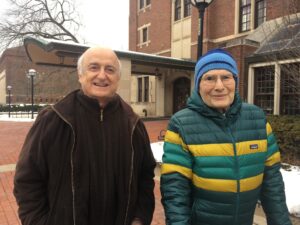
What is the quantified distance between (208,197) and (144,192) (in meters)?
0.45

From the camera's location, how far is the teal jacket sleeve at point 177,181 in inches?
77.0

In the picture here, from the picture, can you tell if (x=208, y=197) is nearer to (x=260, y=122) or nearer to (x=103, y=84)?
(x=260, y=122)

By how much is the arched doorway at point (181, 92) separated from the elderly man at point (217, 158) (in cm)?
2076

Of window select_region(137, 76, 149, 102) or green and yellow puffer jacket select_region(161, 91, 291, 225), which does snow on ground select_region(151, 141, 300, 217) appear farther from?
window select_region(137, 76, 149, 102)

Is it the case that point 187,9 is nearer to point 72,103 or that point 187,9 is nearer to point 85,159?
point 72,103

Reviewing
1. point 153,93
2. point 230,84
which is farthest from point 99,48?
point 153,93

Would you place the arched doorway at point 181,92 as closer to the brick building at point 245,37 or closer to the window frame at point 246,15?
the brick building at point 245,37

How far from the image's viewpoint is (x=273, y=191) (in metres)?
2.16

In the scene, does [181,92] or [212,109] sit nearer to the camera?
[212,109]

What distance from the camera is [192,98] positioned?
2.15 m

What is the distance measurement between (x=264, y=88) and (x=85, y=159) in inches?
495

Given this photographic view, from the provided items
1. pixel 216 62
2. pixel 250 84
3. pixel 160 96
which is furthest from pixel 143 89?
pixel 216 62

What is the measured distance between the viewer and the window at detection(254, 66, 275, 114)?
13164 millimetres

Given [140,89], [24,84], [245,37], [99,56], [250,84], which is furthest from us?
[24,84]
